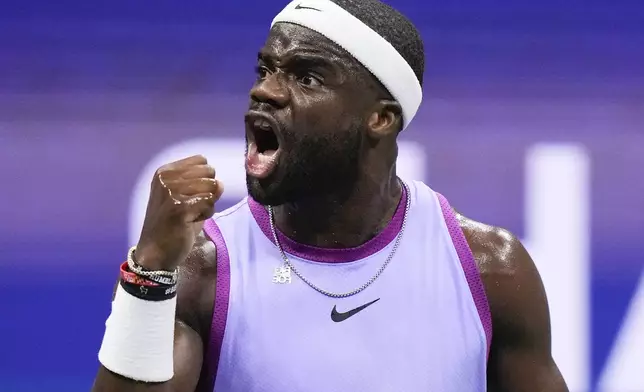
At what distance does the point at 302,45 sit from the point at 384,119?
19cm

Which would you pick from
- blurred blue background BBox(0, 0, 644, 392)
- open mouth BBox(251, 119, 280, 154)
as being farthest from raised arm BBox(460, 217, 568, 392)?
blurred blue background BBox(0, 0, 644, 392)

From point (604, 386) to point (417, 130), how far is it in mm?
792

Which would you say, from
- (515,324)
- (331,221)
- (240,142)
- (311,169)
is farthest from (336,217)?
(240,142)

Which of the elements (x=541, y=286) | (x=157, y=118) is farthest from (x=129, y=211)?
(x=541, y=286)

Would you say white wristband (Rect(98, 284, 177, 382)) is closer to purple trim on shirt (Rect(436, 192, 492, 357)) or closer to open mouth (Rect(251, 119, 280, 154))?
open mouth (Rect(251, 119, 280, 154))

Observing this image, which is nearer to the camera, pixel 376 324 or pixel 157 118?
pixel 376 324

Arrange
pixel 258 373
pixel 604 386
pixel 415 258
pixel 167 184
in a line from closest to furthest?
pixel 167 184 < pixel 258 373 < pixel 415 258 < pixel 604 386

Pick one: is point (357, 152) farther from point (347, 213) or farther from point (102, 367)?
point (102, 367)

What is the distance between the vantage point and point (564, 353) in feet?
10.1

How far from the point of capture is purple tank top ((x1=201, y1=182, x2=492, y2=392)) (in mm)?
1913

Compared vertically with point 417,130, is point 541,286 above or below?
below

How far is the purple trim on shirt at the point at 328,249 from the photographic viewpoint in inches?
78.5

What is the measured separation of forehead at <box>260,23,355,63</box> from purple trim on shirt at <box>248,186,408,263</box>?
0.27m

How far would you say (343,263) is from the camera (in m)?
2.00
